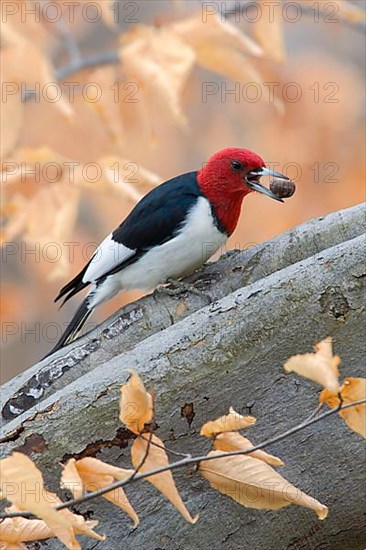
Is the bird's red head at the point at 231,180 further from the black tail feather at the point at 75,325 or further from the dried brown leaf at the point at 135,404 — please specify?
the dried brown leaf at the point at 135,404

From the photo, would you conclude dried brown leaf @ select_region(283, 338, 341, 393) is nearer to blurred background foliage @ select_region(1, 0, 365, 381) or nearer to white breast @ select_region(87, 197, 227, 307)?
blurred background foliage @ select_region(1, 0, 365, 381)

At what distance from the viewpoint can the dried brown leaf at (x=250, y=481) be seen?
1.41 metres

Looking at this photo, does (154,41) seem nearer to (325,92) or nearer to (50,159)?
(50,159)

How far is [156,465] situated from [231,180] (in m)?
1.61

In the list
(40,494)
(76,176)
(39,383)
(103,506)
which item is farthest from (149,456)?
(76,176)

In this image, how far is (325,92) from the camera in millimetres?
5762

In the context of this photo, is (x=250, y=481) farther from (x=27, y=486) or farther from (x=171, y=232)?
(x=171, y=232)

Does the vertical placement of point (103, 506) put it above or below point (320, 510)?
below

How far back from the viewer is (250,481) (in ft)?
4.67

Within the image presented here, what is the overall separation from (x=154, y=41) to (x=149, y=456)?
1.56 m

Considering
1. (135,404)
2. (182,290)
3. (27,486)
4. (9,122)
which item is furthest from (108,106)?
(27,486)

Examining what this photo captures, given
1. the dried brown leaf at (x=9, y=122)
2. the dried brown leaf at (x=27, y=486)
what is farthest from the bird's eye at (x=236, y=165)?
the dried brown leaf at (x=27, y=486)

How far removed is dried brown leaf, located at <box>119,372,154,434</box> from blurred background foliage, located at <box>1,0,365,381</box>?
1.24 metres

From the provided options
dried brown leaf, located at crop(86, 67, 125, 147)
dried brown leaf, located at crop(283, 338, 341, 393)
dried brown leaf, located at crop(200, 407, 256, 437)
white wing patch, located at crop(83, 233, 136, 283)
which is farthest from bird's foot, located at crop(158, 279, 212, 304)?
dried brown leaf, located at crop(283, 338, 341, 393)
